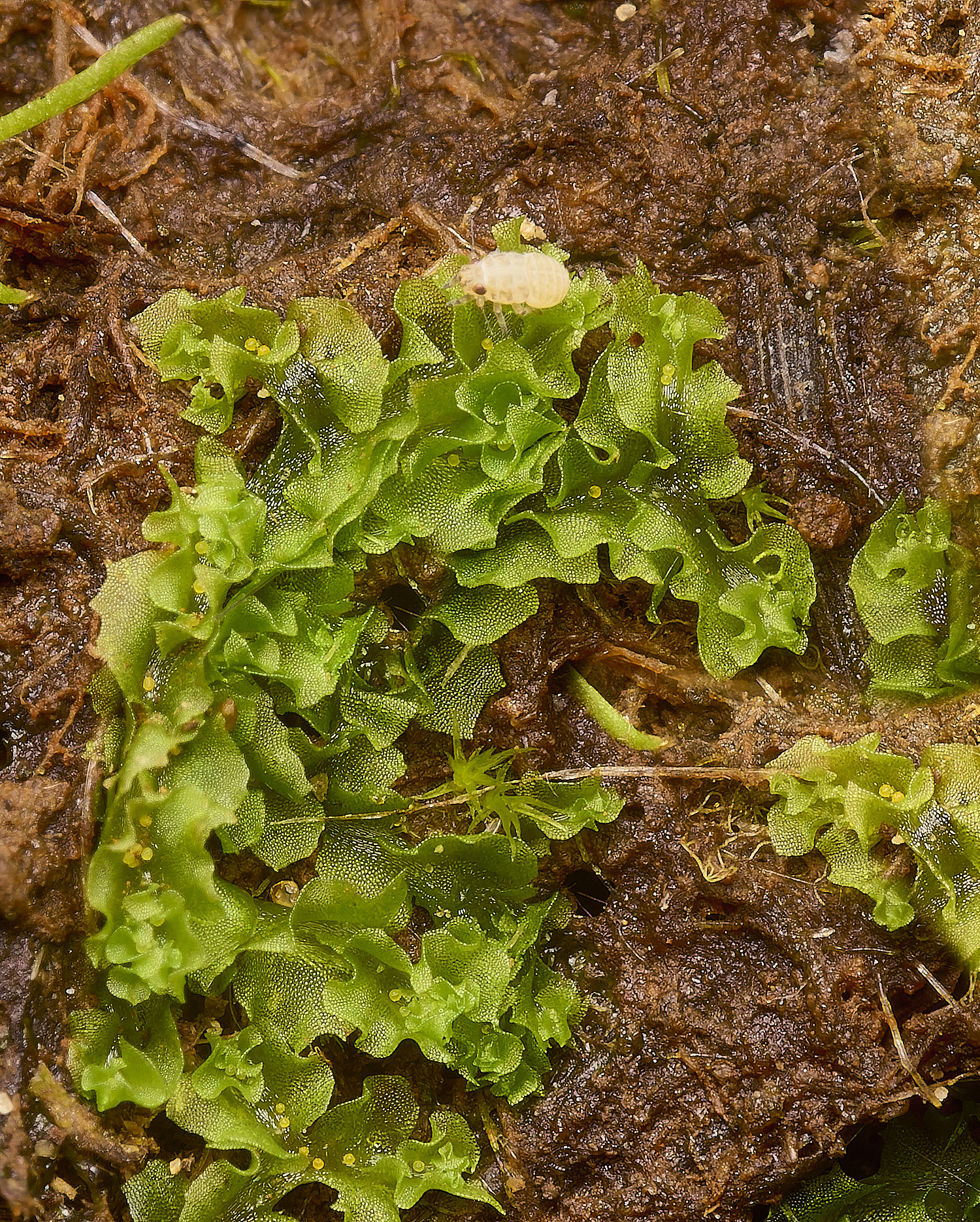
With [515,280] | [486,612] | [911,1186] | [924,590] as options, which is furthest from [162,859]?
[911,1186]

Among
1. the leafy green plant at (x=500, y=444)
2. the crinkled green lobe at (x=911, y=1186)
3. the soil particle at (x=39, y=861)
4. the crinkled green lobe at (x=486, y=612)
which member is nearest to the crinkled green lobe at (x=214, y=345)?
the leafy green plant at (x=500, y=444)

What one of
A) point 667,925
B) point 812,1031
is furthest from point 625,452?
point 812,1031

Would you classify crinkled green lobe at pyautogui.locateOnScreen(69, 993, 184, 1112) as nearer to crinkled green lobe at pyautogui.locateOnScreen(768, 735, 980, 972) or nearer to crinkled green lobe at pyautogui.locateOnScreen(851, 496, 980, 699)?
crinkled green lobe at pyautogui.locateOnScreen(768, 735, 980, 972)

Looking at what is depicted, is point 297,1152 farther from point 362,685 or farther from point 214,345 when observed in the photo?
point 214,345

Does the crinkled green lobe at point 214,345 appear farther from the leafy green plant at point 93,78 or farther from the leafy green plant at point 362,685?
the leafy green plant at point 93,78

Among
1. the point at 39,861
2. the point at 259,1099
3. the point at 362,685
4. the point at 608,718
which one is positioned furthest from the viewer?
the point at 608,718

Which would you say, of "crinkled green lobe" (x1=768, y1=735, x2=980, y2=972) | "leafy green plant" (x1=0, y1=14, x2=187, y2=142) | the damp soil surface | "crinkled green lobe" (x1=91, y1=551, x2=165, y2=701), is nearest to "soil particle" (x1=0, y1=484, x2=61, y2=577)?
the damp soil surface
